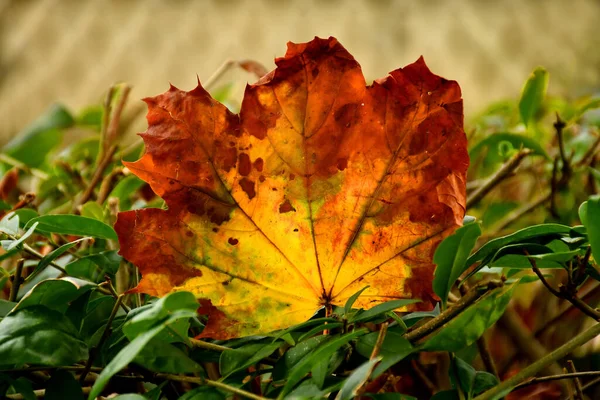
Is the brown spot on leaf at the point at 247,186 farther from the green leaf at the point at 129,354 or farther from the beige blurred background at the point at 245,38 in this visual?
the beige blurred background at the point at 245,38

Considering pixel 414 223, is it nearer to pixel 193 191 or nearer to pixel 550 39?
pixel 193 191

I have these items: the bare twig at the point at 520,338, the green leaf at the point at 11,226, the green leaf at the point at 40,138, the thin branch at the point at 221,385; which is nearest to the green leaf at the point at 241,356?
the thin branch at the point at 221,385

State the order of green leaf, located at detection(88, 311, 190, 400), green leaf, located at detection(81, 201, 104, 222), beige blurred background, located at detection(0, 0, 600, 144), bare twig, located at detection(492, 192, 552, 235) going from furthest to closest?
beige blurred background, located at detection(0, 0, 600, 144) < bare twig, located at detection(492, 192, 552, 235) < green leaf, located at detection(81, 201, 104, 222) < green leaf, located at detection(88, 311, 190, 400)

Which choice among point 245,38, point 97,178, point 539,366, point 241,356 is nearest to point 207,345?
point 241,356

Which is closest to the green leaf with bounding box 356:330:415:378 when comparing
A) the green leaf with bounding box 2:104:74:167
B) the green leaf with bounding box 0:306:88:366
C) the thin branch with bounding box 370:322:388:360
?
the thin branch with bounding box 370:322:388:360

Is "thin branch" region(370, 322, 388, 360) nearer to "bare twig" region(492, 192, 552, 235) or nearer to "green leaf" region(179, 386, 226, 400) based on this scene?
"green leaf" region(179, 386, 226, 400)

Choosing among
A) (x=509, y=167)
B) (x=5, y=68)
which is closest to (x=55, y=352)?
(x=509, y=167)

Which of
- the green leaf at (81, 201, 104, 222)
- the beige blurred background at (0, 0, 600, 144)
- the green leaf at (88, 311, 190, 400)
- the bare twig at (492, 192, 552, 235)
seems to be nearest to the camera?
the green leaf at (88, 311, 190, 400)
